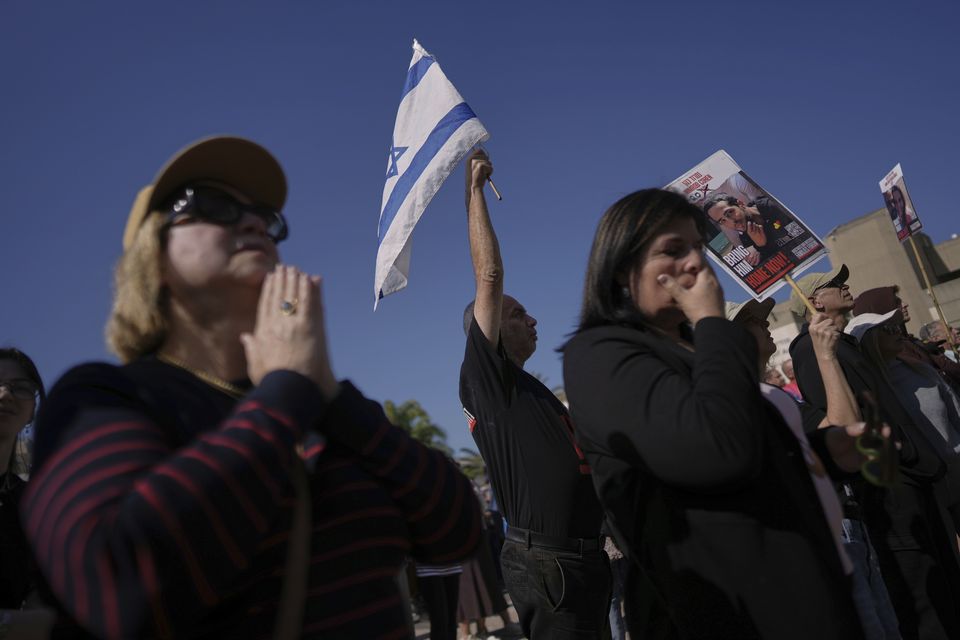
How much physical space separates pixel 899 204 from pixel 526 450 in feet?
27.8

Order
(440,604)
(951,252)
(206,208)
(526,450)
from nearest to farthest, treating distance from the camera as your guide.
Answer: (206,208), (526,450), (440,604), (951,252)

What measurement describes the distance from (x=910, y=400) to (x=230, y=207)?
15.7 feet

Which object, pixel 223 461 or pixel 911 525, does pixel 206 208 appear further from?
pixel 911 525

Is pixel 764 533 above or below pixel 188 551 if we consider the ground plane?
below

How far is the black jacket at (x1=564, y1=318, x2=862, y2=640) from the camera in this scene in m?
1.64

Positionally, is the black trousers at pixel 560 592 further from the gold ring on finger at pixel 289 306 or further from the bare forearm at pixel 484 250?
the gold ring on finger at pixel 289 306

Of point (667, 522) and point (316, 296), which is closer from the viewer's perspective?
point (316, 296)

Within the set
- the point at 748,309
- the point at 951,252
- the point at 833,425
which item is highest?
the point at 951,252

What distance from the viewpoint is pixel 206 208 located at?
4.89 feet

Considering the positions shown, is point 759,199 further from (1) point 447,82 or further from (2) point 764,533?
→ (2) point 764,533

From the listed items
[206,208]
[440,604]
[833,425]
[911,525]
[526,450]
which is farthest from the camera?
[440,604]

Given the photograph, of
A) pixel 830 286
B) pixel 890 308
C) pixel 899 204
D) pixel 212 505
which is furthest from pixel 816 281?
pixel 899 204

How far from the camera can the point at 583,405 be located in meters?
1.95

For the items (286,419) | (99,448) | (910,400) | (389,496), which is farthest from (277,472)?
(910,400)
